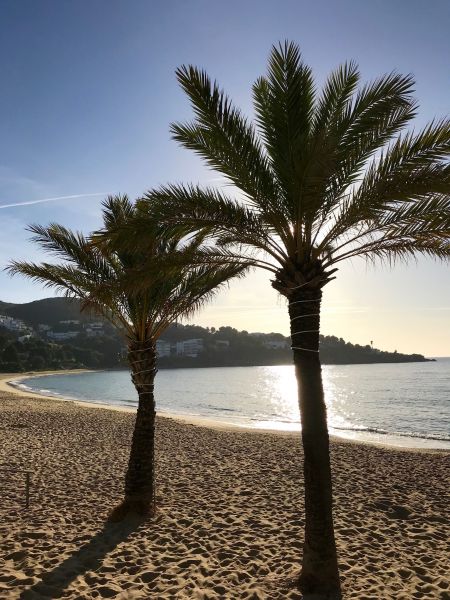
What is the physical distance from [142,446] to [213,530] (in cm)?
205

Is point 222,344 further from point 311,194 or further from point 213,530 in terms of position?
point 311,194

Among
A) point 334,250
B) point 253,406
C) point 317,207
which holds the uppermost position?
point 317,207

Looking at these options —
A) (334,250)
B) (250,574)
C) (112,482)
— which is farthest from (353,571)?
(112,482)

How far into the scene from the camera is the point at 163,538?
796cm

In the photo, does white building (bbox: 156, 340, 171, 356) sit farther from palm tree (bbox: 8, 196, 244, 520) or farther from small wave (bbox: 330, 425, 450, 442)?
palm tree (bbox: 8, 196, 244, 520)

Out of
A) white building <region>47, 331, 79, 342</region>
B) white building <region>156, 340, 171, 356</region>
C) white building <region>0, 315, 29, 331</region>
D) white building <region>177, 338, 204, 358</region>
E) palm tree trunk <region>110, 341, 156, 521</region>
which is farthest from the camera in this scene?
white building <region>156, 340, 171, 356</region>

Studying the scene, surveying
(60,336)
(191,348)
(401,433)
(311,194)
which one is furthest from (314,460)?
(60,336)

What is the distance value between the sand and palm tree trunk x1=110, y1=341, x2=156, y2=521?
449 millimetres

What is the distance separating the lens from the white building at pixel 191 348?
613 feet

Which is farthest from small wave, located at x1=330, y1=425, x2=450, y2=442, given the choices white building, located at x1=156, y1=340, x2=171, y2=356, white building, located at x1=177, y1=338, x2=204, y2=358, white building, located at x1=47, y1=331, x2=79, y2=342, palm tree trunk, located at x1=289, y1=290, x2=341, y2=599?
white building, located at x1=47, y1=331, x2=79, y2=342

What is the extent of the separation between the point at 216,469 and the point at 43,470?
508 cm

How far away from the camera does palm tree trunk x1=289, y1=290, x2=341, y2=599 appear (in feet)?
19.2

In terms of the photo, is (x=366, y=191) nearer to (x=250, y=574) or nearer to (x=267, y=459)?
(x=250, y=574)

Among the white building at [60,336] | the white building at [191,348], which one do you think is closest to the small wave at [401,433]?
the white building at [191,348]
